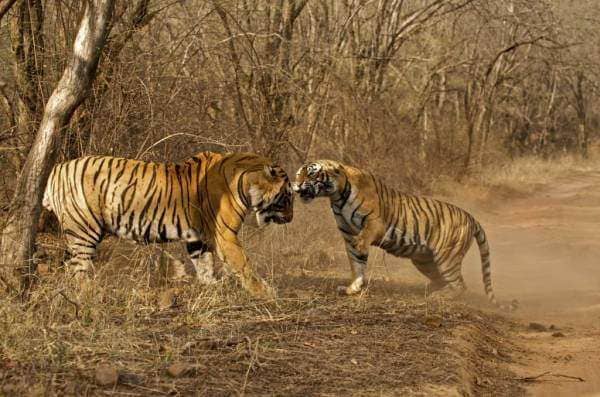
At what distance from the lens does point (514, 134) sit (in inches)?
1288

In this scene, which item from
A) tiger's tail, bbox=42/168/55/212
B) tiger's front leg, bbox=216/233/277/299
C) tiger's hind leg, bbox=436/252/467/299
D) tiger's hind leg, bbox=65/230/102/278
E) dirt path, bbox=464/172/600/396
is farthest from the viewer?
tiger's hind leg, bbox=436/252/467/299

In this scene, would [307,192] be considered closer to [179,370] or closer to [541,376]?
[541,376]

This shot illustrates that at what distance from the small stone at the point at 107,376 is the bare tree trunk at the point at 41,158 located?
6.13 feet

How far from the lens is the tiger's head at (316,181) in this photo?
8.93 m

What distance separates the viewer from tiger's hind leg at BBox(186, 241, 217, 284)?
322 inches

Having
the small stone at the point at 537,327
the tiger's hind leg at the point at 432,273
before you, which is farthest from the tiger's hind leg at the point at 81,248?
the small stone at the point at 537,327

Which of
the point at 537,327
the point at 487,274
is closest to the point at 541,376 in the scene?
the point at 537,327

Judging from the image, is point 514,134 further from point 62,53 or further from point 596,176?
point 62,53

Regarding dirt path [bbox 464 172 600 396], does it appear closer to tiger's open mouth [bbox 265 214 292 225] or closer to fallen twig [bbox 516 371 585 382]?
fallen twig [bbox 516 371 585 382]

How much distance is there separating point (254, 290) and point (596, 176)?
20.5m

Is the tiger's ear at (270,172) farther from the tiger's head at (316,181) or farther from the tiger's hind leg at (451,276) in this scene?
the tiger's hind leg at (451,276)

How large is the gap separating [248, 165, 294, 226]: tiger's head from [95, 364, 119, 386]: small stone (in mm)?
3466

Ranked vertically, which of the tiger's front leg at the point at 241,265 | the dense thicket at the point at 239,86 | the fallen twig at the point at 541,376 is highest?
the dense thicket at the point at 239,86

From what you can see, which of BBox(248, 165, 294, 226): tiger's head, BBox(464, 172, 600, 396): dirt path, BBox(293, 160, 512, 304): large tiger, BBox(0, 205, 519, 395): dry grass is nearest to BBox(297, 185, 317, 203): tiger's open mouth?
BBox(293, 160, 512, 304): large tiger
